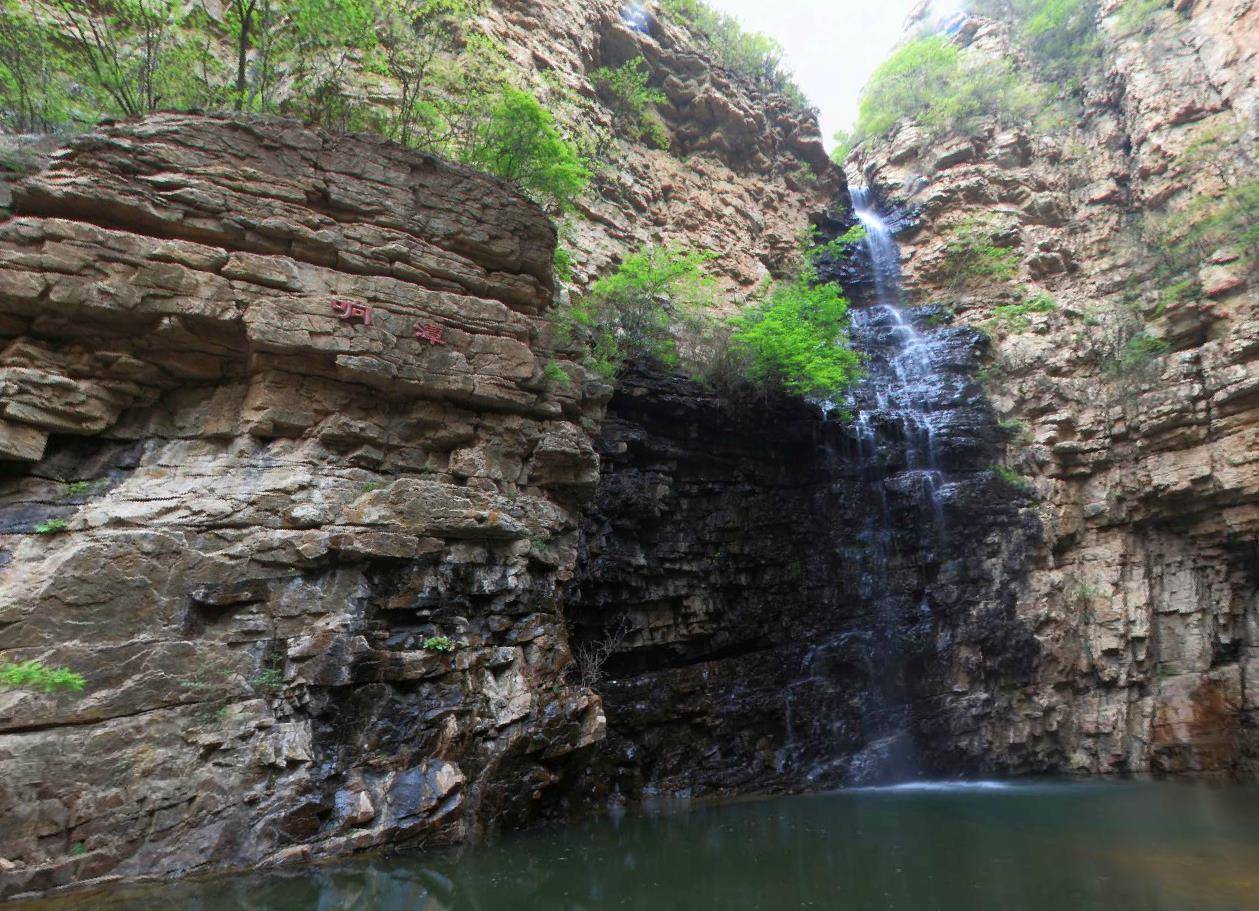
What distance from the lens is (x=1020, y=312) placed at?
15.8m

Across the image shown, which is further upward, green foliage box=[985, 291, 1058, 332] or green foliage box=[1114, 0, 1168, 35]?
green foliage box=[1114, 0, 1168, 35]

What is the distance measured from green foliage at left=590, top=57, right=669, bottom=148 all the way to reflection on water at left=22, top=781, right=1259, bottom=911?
55.1ft

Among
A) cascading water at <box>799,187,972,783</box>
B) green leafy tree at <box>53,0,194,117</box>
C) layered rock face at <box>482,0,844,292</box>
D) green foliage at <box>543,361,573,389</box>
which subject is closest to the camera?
green leafy tree at <box>53,0,194,117</box>

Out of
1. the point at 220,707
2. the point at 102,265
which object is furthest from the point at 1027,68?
the point at 220,707

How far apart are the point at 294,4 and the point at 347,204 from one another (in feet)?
12.6

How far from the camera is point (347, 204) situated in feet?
26.8

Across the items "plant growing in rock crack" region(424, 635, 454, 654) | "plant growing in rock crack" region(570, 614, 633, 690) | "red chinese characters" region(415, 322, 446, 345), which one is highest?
"red chinese characters" region(415, 322, 446, 345)

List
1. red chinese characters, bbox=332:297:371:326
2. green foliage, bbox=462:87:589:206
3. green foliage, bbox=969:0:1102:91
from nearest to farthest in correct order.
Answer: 1. red chinese characters, bbox=332:297:371:326
2. green foliage, bbox=462:87:589:206
3. green foliage, bbox=969:0:1102:91

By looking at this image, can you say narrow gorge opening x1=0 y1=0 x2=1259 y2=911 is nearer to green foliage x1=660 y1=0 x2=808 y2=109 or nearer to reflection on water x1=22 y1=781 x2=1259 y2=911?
reflection on water x1=22 y1=781 x2=1259 y2=911

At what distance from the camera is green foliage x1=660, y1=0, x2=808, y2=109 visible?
68.9 ft

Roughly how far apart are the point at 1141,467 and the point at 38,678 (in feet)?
56.6

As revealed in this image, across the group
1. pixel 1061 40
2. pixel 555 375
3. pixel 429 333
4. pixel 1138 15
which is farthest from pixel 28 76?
pixel 1061 40

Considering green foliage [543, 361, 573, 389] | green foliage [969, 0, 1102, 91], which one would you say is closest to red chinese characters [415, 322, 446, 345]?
green foliage [543, 361, 573, 389]

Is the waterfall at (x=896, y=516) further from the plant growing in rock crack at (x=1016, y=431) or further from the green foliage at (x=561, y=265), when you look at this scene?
the green foliage at (x=561, y=265)
